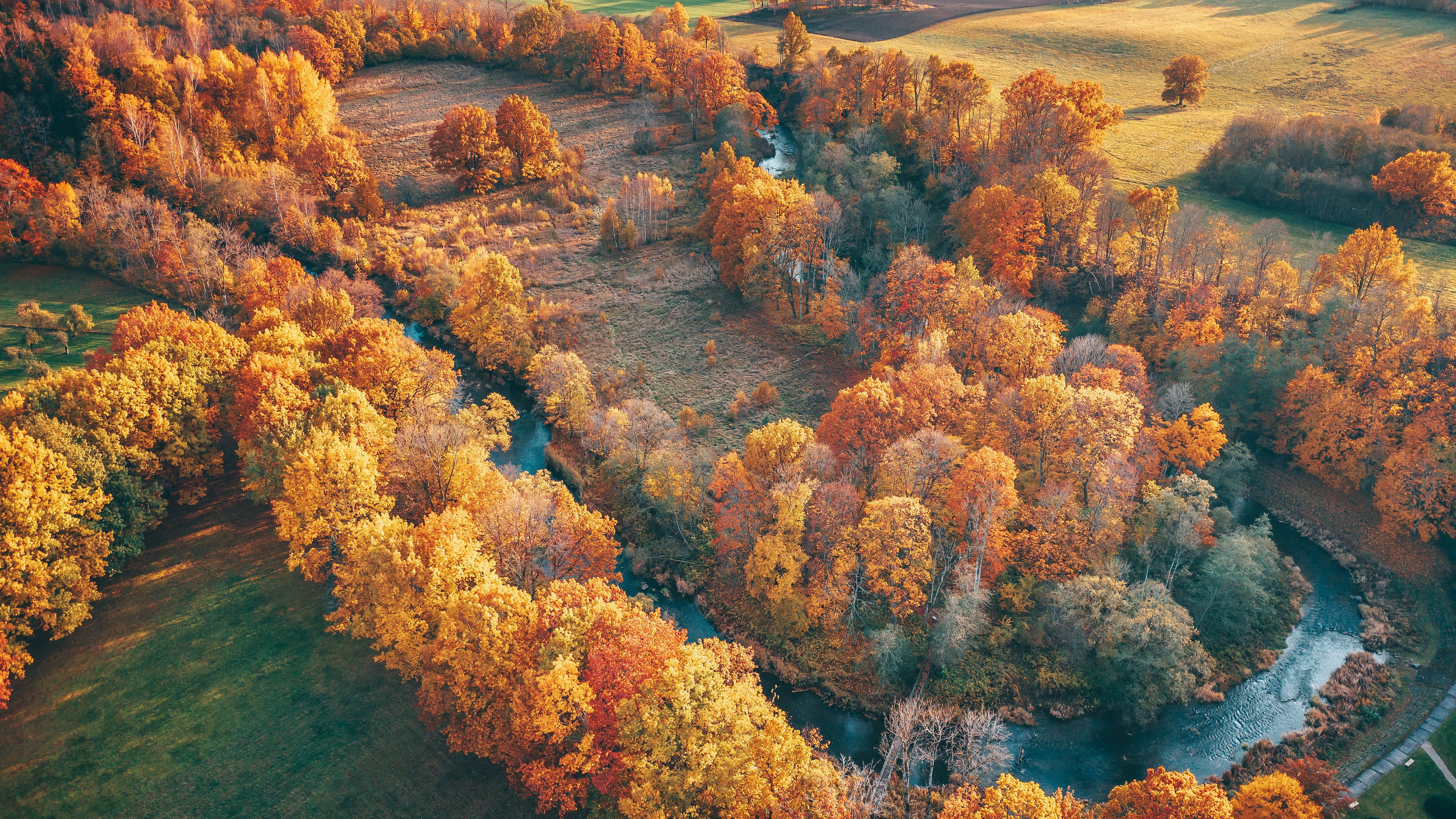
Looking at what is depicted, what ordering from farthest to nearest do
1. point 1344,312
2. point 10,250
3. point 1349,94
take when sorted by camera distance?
point 1349,94 → point 10,250 → point 1344,312

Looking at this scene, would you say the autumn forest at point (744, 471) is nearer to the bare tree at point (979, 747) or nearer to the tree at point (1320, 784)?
the bare tree at point (979, 747)

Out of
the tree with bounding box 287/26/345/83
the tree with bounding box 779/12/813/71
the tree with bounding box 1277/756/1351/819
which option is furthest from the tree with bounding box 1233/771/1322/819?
the tree with bounding box 287/26/345/83

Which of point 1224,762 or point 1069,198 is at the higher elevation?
point 1069,198

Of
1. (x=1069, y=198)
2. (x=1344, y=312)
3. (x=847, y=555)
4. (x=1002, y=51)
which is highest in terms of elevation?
(x=1002, y=51)

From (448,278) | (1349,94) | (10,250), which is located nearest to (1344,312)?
(1349,94)

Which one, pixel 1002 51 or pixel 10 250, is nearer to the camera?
pixel 10 250

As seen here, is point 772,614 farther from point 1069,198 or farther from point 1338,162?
point 1338,162

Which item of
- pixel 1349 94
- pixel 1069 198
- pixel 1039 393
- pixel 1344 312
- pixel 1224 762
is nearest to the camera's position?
pixel 1224 762
